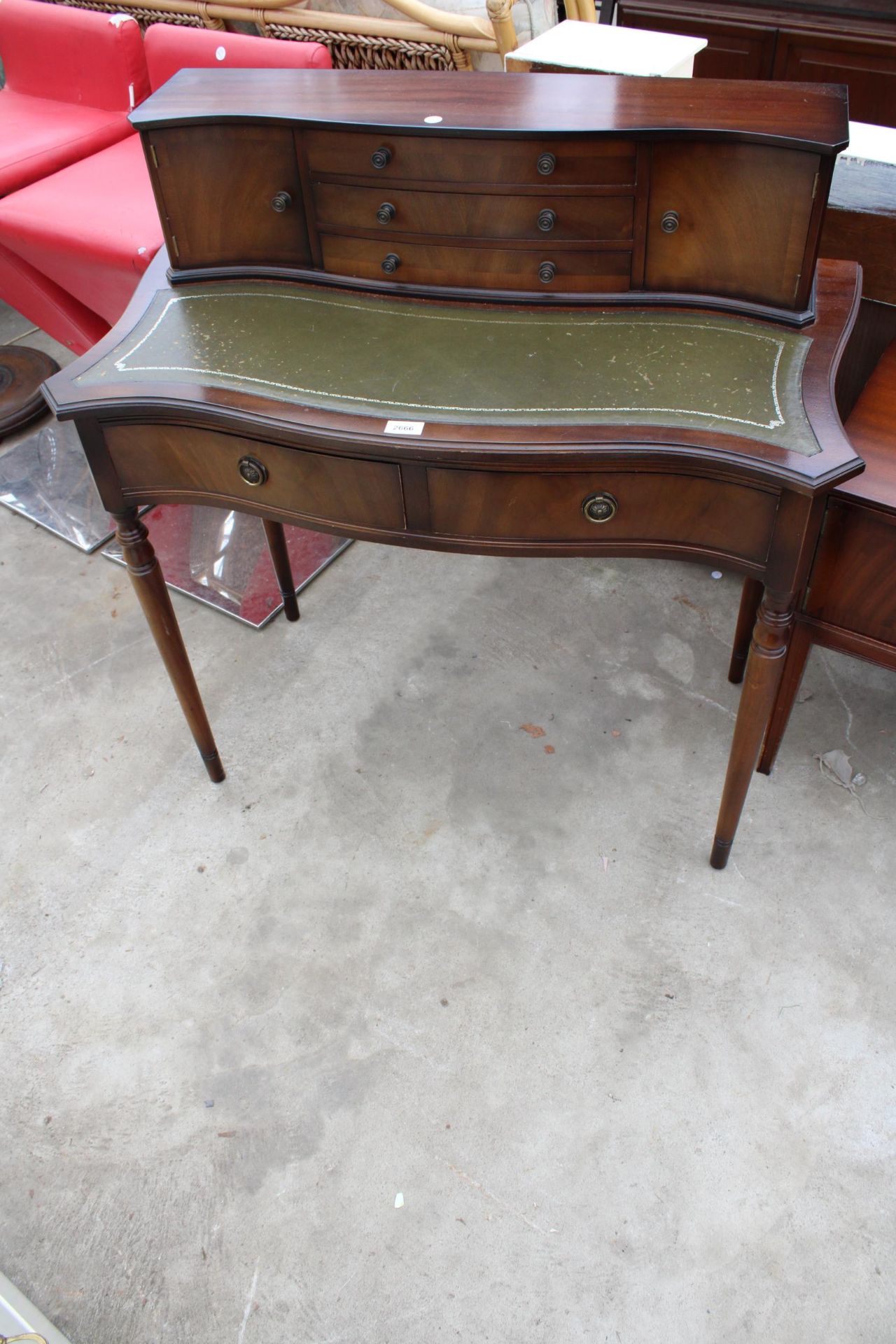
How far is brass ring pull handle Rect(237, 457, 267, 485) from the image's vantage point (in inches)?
60.1

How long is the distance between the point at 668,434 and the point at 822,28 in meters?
1.77

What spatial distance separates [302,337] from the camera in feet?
5.15

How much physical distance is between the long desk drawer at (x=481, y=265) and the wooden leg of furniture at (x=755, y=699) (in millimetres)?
565

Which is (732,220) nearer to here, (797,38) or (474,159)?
(474,159)

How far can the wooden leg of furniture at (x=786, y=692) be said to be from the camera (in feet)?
5.78

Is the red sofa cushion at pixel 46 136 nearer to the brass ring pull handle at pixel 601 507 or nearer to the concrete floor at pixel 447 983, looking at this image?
the concrete floor at pixel 447 983

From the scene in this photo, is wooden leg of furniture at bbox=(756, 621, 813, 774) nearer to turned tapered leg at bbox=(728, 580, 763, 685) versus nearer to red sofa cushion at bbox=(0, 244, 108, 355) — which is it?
turned tapered leg at bbox=(728, 580, 763, 685)

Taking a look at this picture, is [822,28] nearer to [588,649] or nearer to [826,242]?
[826,242]

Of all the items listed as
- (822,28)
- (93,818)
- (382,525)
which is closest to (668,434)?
(382,525)

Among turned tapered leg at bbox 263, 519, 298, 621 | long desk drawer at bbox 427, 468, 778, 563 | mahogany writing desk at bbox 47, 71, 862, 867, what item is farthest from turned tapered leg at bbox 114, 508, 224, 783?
long desk drawer at bbox 427, 468, 778, 563

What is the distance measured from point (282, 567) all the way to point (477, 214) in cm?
101

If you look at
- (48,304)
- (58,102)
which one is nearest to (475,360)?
(48,304)

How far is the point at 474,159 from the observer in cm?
150

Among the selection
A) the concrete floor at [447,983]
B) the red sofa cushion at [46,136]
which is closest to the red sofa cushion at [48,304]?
the red sofa cushion at [46,136]
